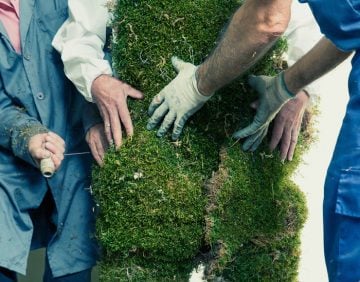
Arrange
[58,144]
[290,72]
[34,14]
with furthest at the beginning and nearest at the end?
[34,14] < [58,144] < [290,72]

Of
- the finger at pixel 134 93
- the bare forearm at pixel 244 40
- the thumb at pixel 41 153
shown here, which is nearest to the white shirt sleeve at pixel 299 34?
the bare forearm at pixel 244 40

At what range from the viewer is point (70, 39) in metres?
1.49

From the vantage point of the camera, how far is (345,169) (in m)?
1.09

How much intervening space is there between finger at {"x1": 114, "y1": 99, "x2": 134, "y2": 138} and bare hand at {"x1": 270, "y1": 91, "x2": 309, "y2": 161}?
299 millimetres

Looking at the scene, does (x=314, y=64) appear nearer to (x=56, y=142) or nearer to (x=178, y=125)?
(x=178, y=125)

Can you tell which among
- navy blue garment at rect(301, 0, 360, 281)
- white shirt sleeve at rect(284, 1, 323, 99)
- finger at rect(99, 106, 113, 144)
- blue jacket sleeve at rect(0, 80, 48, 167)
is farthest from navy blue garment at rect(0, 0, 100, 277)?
navy blue garment at rect(301, 0, 360, 281)

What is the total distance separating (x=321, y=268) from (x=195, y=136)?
822 millimetres

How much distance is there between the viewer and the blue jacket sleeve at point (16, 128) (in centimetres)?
149

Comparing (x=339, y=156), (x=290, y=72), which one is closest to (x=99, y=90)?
(x=290, y=72)

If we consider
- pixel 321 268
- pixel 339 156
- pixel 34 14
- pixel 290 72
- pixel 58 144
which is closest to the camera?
pixel 339 156

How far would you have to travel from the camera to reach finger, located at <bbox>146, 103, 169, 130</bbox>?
139cm

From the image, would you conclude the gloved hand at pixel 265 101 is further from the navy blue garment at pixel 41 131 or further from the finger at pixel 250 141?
the navy blue garment at pixel 41 131

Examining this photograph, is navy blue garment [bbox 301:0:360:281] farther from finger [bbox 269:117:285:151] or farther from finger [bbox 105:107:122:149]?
finger [bbox 105:107:122:149]

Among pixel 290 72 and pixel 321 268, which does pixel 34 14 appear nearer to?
pixel 290 72
